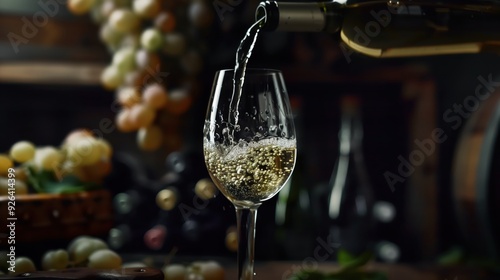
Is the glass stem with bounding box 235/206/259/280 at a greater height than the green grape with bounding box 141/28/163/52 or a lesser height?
lesser

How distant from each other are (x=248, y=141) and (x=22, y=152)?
0.49 metres

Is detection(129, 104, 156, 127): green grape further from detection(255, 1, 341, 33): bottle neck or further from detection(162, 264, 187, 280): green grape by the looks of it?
detection(255, 1, 341, 33): bottle neck

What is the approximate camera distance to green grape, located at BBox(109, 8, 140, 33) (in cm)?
163

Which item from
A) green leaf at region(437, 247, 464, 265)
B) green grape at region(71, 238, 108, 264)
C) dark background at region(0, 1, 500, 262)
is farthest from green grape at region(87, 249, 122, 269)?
green leaf at region(437, 247, 464, 265)

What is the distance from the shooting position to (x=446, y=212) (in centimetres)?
186

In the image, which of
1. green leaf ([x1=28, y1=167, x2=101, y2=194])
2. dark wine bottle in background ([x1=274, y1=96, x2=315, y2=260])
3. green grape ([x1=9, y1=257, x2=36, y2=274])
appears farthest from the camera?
dark wine bottle in background ([x1=274, y1=96, x2=315, y2=260])

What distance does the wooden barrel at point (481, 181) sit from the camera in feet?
4.73

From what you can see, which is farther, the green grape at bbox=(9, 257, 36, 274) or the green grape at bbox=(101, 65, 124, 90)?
the green grape at bbox=(101, 65, 124, 90)

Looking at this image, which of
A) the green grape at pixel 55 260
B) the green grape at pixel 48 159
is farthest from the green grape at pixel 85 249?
the green grape at pixel 48 159

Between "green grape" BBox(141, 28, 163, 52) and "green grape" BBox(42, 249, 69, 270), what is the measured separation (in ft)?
2.46

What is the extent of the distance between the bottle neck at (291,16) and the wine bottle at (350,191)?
871mm

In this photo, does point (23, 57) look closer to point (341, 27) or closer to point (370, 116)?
point (370, 116)

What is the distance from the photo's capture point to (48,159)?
3.60 feet

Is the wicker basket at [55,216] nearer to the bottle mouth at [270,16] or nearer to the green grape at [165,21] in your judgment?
the bottle mouth at [270,16]
